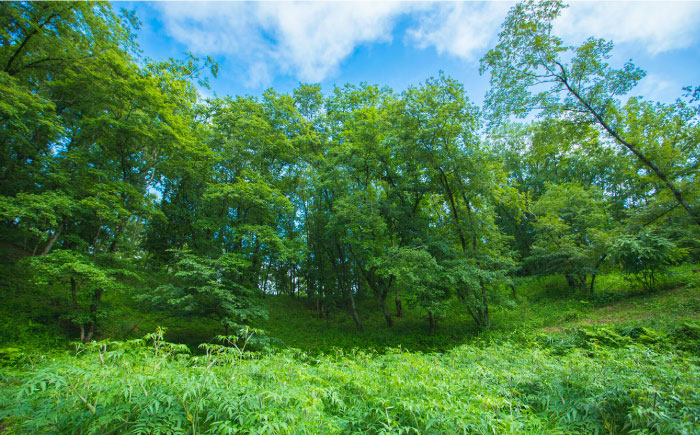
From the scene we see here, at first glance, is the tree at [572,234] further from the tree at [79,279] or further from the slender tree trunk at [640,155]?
the tree at [79,279]

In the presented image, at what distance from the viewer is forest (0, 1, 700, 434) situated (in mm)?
3031

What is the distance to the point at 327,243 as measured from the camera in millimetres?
16562

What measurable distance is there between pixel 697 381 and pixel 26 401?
7.31 meters

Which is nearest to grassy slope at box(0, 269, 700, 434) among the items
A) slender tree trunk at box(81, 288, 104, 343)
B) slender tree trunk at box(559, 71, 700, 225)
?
slender tree trunk at box(559, 71, 700, 225)

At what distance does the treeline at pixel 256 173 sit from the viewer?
26.5ft

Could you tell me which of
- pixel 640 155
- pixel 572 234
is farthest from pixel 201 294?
pixel 572 234

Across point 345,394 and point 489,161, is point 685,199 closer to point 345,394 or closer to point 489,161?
point 489,161

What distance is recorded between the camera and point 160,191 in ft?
51.1

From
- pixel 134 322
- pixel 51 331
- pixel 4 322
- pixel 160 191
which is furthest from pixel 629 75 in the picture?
pixel 160 191

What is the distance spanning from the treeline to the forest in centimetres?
10

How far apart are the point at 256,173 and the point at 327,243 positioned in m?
6.61

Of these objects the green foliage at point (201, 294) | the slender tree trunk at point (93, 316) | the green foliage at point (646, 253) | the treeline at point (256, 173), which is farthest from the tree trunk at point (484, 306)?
the slender tree trunk at point (93, 316)

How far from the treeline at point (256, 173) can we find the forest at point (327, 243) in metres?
0.10

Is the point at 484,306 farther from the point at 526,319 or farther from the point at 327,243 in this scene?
the point at 327,243
